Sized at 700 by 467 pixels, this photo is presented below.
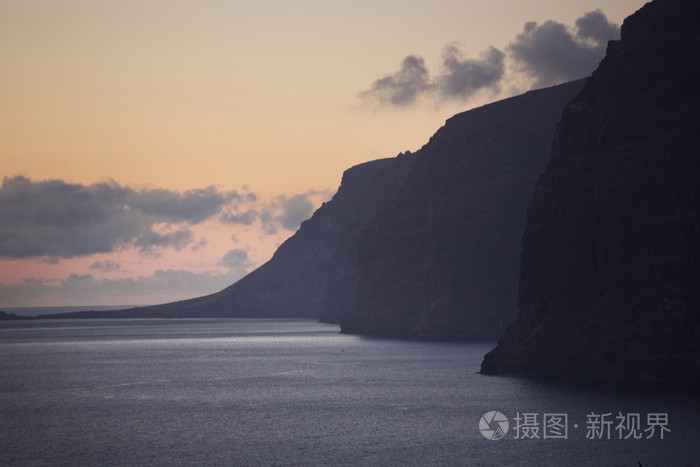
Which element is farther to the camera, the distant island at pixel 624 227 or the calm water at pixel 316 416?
the distant island at pixel 624 227

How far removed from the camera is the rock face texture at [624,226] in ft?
326

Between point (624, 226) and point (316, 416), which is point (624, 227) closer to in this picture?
point (624, 226)

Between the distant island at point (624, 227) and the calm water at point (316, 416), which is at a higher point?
the distant island at point (624, 227)

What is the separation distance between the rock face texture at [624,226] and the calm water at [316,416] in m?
5.53

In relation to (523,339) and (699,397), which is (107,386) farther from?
(699,397)

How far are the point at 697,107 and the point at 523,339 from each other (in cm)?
3708

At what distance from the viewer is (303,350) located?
7736 inches

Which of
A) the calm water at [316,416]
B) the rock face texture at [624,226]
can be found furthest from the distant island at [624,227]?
the calm water at [316,416]

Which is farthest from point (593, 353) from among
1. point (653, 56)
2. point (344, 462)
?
point (344, 462)

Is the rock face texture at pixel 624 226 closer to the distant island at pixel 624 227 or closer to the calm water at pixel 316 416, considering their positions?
the distant island at pixel 624 227

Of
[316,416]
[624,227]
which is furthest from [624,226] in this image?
[316,416]

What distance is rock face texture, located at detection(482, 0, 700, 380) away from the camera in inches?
3917

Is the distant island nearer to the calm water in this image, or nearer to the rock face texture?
the rock face texture

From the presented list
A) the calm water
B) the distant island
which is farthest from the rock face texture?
the calm water
